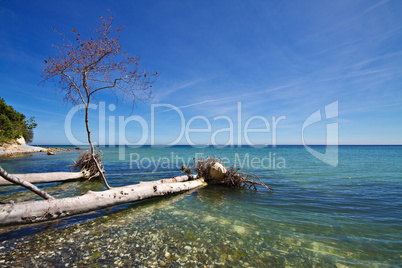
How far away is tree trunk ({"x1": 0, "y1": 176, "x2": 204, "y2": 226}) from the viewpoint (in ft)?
16.5

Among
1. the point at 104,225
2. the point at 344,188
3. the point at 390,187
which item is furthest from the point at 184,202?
the point at 390,187

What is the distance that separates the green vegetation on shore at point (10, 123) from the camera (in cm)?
3959

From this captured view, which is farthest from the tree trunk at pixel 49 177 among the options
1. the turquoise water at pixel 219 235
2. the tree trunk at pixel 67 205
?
the tree trunk at pixel 67 205

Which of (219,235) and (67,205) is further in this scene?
(67,205)

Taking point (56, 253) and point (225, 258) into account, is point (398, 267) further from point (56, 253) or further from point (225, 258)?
point (56, 253)

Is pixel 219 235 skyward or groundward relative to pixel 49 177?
groundward

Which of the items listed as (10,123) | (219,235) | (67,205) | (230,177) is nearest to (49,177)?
(67,205)

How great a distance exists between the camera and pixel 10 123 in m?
40.3

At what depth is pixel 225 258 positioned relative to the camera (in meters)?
4.27

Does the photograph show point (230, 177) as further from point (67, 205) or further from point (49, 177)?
point (49, 177)

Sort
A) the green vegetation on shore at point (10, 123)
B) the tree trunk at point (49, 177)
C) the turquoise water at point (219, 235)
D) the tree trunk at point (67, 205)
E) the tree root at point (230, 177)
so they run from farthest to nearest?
the green vegetation on shore at point (10, 123), the tree root at point (230, 177), the tree trunk at point (49, 177), the tree trunk at point (67, 205), the turquoise water at point (219, 235)

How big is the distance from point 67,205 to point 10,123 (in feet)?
164

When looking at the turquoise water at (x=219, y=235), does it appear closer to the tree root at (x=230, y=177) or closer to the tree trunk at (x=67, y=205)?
the tree trunk at (x=67, y=205)

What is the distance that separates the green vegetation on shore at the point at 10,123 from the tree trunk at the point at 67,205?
1864 inches
